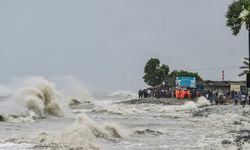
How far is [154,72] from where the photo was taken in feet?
366

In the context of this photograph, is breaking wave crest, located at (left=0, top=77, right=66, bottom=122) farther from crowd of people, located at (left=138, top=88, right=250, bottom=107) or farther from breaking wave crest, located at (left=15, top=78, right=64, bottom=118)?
crowd of people, located at (left=138, top=88, right=250, bottom=107)

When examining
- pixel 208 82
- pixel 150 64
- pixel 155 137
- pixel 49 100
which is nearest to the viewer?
pixel 155 137

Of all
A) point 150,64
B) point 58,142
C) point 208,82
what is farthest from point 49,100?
point 150,64

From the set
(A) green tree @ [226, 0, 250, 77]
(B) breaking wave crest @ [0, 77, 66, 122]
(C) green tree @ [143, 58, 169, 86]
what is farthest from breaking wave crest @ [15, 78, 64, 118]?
(C) green tree @ [143, 58, 169, 86]

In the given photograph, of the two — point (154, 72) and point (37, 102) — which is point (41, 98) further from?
point (154, 72)

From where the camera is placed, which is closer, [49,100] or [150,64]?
[49,100]

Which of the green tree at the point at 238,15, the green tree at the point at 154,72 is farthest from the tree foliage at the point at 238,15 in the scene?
the green tree at the point at 154,72

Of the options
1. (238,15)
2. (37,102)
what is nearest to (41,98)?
(37,102)

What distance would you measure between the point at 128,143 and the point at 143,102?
42.4 m

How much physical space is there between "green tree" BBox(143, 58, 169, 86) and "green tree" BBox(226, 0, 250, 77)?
227 feet

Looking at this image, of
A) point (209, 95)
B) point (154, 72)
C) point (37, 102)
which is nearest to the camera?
point (37, 102)

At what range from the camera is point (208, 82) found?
280 ft

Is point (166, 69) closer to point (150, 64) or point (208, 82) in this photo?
point (150, 64)

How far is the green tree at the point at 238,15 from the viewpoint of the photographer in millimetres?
36750
